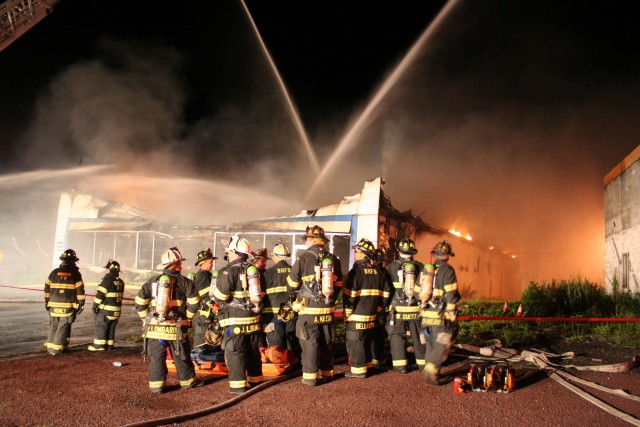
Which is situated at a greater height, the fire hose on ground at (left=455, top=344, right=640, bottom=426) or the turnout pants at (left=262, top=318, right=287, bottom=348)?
the turnout pants at (left=262, top=318, right=287, bottom=348)

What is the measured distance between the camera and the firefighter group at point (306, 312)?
587cm

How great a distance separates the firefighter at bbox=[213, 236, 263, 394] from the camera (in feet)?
18.9

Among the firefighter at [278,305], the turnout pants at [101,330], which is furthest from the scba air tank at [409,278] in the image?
the turnout pants at [101,330]

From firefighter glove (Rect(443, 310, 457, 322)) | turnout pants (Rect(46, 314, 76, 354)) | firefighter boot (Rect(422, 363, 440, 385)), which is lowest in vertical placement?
firefighter boot (Rect(422, 363, 440, 385))

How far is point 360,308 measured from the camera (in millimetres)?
6648

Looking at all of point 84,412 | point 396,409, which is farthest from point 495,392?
point 84,412

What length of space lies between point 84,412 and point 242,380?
1.69m

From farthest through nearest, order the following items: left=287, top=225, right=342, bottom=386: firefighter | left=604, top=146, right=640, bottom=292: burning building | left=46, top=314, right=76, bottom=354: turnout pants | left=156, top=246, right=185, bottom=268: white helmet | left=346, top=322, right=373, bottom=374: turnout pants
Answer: left=604, top=146, right=640, bottom=292: burning building, left=46, top=314, right=76, bottom=354: turnout pants, left=346, top=322, right=373, bottom=374: turnout pants, left=287, top=225, right=342, bottom=386: firefighter, left=156, top=246, right=185, bottom=268: white helmet

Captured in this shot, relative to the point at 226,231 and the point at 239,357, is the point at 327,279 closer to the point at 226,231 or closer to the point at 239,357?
the point at 239,357

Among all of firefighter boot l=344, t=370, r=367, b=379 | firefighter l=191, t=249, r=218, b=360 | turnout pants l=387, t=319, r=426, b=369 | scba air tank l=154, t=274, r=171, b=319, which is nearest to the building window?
turnout pants l=387, t=319, r=426, b=369

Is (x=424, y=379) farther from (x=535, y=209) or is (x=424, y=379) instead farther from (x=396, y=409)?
(x=535, y=209)

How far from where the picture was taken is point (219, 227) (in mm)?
18516

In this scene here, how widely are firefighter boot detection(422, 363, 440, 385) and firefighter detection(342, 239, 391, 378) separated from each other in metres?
0.86

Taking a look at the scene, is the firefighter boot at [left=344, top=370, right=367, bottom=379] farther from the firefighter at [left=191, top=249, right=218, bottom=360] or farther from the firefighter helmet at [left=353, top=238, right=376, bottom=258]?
the firefighter at [left=191, top=249, right=218, bottom=360]
